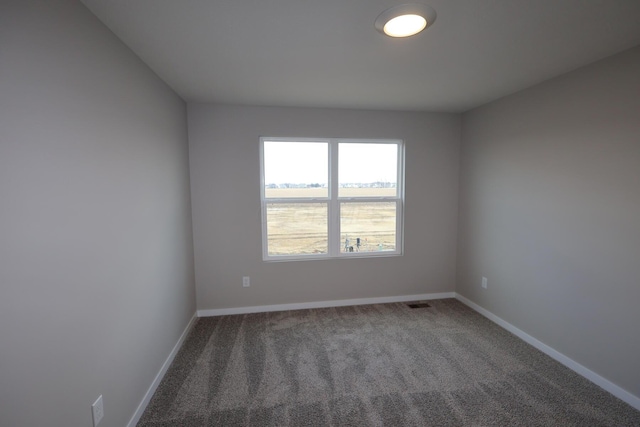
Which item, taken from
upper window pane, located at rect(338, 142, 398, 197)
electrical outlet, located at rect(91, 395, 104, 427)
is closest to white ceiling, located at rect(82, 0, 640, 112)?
upper window pane, located at rect(338, 142, 398, 197)

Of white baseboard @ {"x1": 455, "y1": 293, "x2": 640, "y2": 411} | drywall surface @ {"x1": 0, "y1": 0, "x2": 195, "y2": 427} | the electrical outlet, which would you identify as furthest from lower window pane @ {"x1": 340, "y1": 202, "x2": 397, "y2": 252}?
the electrical outlet

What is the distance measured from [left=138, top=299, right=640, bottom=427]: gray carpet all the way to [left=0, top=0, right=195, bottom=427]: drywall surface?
481 millimetres

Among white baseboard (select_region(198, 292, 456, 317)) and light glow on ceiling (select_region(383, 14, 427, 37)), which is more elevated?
light glow on ceiling (select_region(383, 14, 427, 37))

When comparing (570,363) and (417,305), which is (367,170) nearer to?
(417,305)

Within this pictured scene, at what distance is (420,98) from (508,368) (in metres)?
2.62

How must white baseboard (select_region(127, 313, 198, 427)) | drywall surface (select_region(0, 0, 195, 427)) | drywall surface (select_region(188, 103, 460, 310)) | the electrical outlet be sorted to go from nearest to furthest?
drywall surface (select_region(0, 0, 195, 427))
the electrical outlet
white baseboard (select_region(127, 313, 198, 427))
drywall surface (select_region(188, 103, 460, 310))

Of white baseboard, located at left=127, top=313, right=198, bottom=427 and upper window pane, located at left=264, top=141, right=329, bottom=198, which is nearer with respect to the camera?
white baseboard, located at left=127, top=313, right=198, bottom=427

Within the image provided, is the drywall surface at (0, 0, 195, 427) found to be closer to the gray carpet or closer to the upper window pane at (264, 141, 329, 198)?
the gray carpet

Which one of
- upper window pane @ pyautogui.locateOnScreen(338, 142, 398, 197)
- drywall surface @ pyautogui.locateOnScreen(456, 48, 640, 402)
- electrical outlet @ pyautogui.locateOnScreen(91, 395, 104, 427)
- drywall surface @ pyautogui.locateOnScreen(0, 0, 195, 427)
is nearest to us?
drywall surface @ pyautogui.locateOnScreen(0, 0, 195, 427)

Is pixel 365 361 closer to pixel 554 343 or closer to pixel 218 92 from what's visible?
pixel 554 343

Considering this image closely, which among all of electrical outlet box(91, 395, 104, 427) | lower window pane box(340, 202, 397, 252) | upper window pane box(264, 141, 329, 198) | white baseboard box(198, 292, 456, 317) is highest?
upper window pane box(264, 141, 329, 198)

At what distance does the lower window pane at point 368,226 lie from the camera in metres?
3.54

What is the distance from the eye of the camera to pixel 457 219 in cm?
371

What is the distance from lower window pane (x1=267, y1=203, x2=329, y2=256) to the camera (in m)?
3.39
